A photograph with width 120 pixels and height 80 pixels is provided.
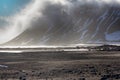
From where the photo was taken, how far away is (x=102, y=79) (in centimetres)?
3284

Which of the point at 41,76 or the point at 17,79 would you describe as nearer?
the point at 17,79

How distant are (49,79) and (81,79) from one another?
308 cm

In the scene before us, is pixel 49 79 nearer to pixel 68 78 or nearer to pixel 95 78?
pixel 68 78

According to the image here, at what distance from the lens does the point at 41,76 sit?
119ft

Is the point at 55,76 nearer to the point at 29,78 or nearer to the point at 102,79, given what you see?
the point at 29,78

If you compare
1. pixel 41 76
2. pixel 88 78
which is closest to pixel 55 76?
pixel 41 76

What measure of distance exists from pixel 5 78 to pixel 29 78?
8.18 feet

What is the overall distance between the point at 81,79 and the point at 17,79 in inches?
237

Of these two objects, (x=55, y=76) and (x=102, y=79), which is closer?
(x=102, y=79)

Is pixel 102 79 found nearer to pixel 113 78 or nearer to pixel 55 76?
pixel 113 78

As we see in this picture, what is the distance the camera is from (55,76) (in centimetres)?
3619

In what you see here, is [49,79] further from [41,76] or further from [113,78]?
[113,78]

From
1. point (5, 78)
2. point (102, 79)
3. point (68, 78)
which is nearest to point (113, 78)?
point (102, 79)

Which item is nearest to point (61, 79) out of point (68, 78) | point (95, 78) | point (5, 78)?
point (68, 78)
